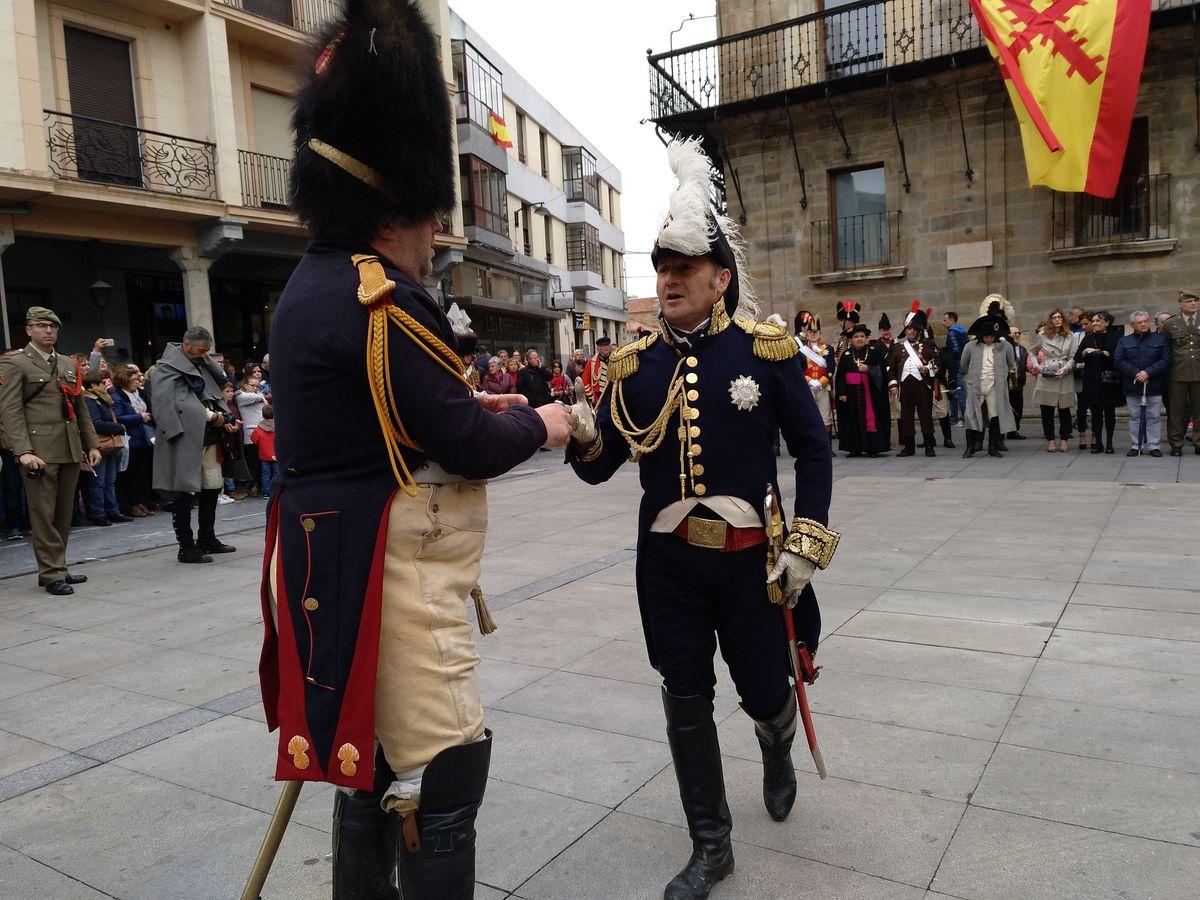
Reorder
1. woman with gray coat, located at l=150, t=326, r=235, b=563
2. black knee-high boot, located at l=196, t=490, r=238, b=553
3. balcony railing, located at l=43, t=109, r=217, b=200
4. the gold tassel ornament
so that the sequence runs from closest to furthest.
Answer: the gold tassel ornament → woman with gray coat, located at l=150, t=326, r=235, b=563 → black knee-high boot, located at l=196, t=490, r=238, b=553 → balcony railing, located at l=43, t=109, r=217, b=200

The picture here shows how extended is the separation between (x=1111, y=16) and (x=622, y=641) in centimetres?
1304

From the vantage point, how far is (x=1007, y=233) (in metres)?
15.7

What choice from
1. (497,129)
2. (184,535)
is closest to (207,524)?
(184,535)

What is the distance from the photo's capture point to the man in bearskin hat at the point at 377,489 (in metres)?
1.81

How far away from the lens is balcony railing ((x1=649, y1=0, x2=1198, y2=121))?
51.9 feet

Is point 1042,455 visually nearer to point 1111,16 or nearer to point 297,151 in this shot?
point 1111,16

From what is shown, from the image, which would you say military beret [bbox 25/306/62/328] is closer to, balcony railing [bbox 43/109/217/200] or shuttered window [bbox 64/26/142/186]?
balcony railing [bbox 43/109/217/200]

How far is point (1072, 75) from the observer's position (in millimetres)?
13117

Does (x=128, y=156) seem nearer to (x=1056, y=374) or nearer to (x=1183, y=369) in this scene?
(x=1056, y=374)

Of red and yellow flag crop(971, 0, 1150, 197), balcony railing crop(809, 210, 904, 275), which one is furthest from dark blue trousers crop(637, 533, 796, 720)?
balcony railing crop(809, 210, 904, 275)

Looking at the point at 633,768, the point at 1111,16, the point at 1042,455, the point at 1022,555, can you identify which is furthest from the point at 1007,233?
the point at 633,768

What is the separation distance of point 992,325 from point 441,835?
474 inches

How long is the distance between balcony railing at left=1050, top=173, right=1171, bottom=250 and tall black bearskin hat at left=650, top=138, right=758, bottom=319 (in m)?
14.8

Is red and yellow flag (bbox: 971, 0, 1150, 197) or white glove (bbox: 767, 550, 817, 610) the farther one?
red and yellow flag (bbox: 971, 0, 1150, 197)
